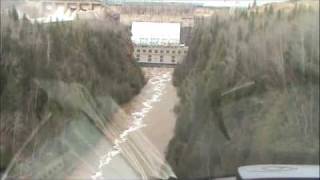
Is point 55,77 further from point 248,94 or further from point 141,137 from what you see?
point 248,94

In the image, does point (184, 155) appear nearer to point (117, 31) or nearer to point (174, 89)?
point (174, 89)

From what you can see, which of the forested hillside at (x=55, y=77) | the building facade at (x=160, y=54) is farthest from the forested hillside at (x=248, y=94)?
the forested hillside at (x=55, y=77)

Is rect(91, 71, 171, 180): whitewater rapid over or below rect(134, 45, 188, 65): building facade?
below

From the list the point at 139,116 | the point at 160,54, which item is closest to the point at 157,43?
the point at 160,54

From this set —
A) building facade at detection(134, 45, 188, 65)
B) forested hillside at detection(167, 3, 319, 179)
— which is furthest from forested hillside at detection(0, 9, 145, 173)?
forested hillside at detection(167, 3, 319, 179)

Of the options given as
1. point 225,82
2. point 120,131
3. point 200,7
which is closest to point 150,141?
point 120,131

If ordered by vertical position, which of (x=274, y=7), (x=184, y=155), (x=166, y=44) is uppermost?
(x=274, y=7)

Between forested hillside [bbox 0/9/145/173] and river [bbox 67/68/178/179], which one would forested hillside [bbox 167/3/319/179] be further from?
forested hillside [bbox 0/9/145/173]
